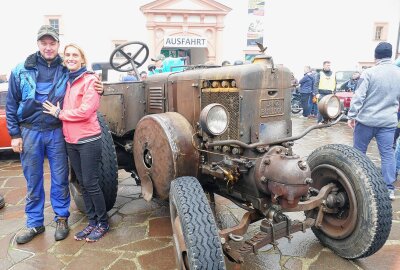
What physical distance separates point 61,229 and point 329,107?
2755 millimetres

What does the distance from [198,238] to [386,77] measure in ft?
10.1

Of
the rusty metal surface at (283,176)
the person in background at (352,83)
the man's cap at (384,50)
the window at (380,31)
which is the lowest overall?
the rusty metal surface at (283,176)

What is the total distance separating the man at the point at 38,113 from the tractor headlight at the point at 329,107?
76.0 inches

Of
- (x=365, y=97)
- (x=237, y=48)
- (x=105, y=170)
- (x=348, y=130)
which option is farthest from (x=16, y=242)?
(x=237, y=48)

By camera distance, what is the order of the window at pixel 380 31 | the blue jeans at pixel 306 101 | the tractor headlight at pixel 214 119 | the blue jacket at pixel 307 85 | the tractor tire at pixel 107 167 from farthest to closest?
1. the window at pixel 380 31
2. the blue jeans at pixel 306 101
3. the blue jacket at pixel 307 85
4. the tractor tire at pixel 107 167
5. the tractor headlight at pixel 214 119

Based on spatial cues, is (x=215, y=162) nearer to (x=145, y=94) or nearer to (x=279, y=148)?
(x=279, y=148)

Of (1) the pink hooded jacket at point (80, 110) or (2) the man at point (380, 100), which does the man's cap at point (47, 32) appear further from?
(2) the man at point (380, 100)

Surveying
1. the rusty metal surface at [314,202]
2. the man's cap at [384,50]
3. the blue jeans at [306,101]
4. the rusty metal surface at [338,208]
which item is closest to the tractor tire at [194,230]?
the rusty metal surface at [314,202]

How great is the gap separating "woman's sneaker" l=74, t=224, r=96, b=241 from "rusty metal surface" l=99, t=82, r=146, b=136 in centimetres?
116

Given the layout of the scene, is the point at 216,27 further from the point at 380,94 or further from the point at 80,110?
the point at 80,110

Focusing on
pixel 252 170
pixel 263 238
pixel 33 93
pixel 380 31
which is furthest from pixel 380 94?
pixel 380 31

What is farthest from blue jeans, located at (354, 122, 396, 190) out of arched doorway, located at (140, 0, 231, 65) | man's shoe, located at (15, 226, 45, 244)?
arched doorway, located at (140, 0, 231, 65)

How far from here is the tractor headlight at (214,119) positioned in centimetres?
235

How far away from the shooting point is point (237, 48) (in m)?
20.3
